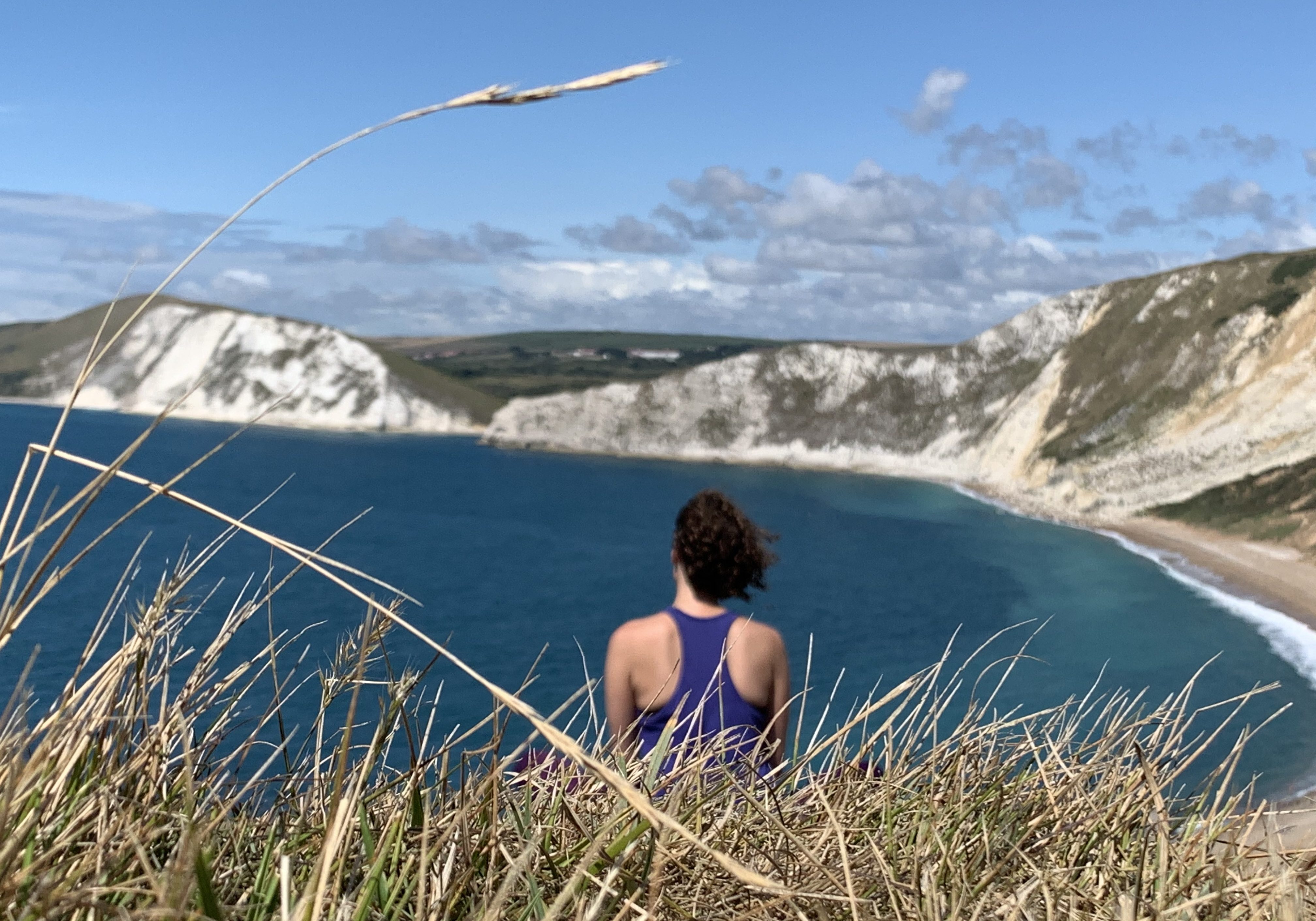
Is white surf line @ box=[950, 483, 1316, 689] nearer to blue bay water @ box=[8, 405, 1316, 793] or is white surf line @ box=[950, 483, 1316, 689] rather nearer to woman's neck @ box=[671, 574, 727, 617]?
A: blue bay water @ box=[8, 405, 1316, 793]

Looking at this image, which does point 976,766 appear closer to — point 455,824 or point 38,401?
point 455,824

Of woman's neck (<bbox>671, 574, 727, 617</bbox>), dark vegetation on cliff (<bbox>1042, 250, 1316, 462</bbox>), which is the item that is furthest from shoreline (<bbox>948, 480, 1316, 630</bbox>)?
woman's neck (<bbox>671, 574, 727, 617</bbox>)

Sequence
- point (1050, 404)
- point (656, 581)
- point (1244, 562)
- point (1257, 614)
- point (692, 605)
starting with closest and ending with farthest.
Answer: point (692, 605) → point (1257, 614) → point (656, 581) → point (1244, 562) → point (1050, 404)

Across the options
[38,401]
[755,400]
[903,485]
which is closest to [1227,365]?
[903,485]

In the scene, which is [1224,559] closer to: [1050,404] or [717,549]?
[1050,404]

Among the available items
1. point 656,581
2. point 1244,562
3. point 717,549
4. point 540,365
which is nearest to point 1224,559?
point 1244,562

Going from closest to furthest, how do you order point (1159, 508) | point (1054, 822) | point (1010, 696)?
point (1054, 822), point (1010, 696), point (1159, 508)

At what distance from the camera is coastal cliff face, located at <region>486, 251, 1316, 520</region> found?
46.0 metres

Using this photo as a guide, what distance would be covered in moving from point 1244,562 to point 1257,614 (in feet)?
26.1

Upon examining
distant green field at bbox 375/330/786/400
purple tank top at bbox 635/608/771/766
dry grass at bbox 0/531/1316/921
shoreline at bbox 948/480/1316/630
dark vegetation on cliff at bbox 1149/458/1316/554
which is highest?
dry grass at bbox 0/531/1316/921

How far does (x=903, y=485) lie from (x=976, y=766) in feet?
194

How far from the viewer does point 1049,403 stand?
58250 mm

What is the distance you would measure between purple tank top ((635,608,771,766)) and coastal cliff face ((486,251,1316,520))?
41789mm

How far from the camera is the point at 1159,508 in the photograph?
4412 cm
